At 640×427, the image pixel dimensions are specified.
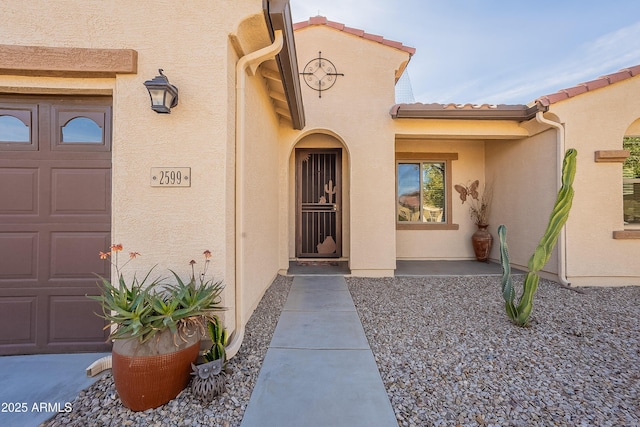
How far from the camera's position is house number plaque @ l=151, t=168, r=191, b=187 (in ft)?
8.96

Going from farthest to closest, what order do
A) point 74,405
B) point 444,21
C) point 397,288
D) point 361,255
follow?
point 444,21
point 361,255
point 397,288
point 74,405

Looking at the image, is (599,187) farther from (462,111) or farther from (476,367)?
(476,367)

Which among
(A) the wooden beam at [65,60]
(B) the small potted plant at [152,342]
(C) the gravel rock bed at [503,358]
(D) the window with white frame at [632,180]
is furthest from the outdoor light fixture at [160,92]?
(D) the window with white frame at [632,180]

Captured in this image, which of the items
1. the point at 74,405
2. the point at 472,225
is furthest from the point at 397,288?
the point at 74,405

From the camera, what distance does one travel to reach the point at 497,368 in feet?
8.93

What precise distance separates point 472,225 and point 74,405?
28.4 ft

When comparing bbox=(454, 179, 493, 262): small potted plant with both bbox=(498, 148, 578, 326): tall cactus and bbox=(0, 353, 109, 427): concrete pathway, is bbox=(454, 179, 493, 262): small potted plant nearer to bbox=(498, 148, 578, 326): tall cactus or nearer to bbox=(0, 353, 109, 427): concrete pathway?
bbox=(498, 148, 578, 326): tall cactus

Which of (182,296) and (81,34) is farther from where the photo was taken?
(81,34)

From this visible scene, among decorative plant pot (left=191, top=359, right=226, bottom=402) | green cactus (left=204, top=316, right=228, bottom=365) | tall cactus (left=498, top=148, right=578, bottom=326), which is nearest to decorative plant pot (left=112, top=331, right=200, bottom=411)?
decorative plant pot (left=191, top=359, right=226, bottom=402)

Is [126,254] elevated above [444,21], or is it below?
below

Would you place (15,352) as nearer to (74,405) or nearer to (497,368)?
(74,405)

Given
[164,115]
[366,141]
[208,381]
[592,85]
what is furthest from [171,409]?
[592,85]

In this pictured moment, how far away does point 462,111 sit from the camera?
18.8ft

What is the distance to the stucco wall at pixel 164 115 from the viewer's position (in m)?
2.72
